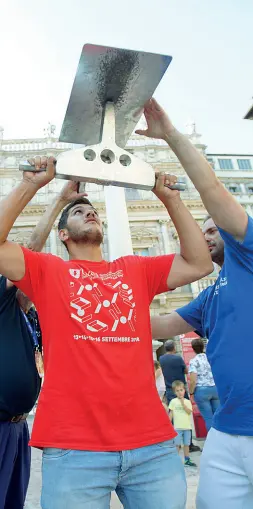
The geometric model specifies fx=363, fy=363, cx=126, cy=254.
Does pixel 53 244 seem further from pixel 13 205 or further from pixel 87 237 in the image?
pixel 13 205

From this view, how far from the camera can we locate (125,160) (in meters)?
1.81

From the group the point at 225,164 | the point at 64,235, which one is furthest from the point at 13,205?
the point at 225,164

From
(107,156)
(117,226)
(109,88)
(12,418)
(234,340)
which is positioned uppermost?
(117,226)

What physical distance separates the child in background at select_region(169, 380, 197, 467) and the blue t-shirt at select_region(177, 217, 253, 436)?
3706 mm

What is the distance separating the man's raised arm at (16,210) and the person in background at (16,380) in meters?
0.51

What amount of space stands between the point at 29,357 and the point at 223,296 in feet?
3.99

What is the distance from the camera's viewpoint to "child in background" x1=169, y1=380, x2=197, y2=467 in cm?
510

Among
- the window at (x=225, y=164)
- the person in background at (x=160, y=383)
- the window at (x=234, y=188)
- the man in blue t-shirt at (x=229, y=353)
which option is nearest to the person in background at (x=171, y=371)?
the person in background at (x=160, y=383)

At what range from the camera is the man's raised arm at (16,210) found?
167 cm

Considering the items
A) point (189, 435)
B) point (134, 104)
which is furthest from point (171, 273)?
point (189, 435)

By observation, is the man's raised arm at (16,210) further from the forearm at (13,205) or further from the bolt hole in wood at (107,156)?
the bolt hole in wood at (107,156)

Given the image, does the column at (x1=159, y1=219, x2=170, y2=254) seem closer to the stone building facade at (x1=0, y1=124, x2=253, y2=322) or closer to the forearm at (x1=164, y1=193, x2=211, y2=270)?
the stone building facade at (x1=0, y1=124, x2=253, y2=322)

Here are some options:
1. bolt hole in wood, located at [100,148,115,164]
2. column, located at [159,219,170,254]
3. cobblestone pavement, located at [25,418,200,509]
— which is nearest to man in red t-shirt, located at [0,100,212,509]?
bolt hole in wood, located at [100,148,115,164]

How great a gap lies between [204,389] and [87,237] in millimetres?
4374
